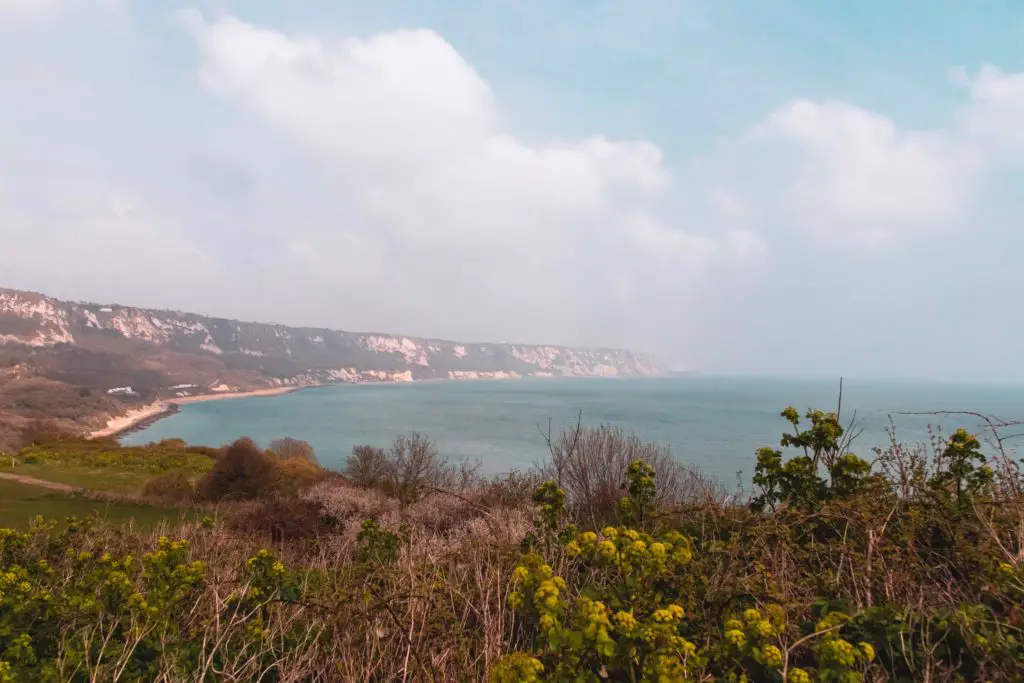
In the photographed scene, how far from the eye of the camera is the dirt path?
65.9ft

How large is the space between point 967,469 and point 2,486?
27.2 metres

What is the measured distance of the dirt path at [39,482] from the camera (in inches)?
791

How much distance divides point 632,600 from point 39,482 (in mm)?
27618

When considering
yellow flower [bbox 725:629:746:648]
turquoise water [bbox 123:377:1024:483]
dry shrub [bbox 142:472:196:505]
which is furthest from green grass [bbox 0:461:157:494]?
turquoise water [bbox 123:377:1024:483]

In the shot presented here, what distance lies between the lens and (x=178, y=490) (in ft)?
76.3

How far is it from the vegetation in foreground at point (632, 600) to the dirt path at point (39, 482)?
1902 cm

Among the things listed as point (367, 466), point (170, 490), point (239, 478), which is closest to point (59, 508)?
point (170, 490)

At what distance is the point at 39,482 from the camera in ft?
69.6

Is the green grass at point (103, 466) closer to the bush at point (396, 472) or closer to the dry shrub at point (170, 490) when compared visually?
the dry shrub at point (170, 490)

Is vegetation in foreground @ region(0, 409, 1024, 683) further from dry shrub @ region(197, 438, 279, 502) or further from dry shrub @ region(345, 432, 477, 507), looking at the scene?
dry shrub @ region(345, 432, 477, 507)

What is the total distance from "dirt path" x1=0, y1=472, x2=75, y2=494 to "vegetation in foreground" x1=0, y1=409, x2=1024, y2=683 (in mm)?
19016

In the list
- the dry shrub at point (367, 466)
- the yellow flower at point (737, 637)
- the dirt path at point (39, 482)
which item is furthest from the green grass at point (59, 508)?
the dry shrub at point (367, 466)

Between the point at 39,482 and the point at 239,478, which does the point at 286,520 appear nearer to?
the point at 239,478

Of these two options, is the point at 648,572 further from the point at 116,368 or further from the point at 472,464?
the point at 116,368
